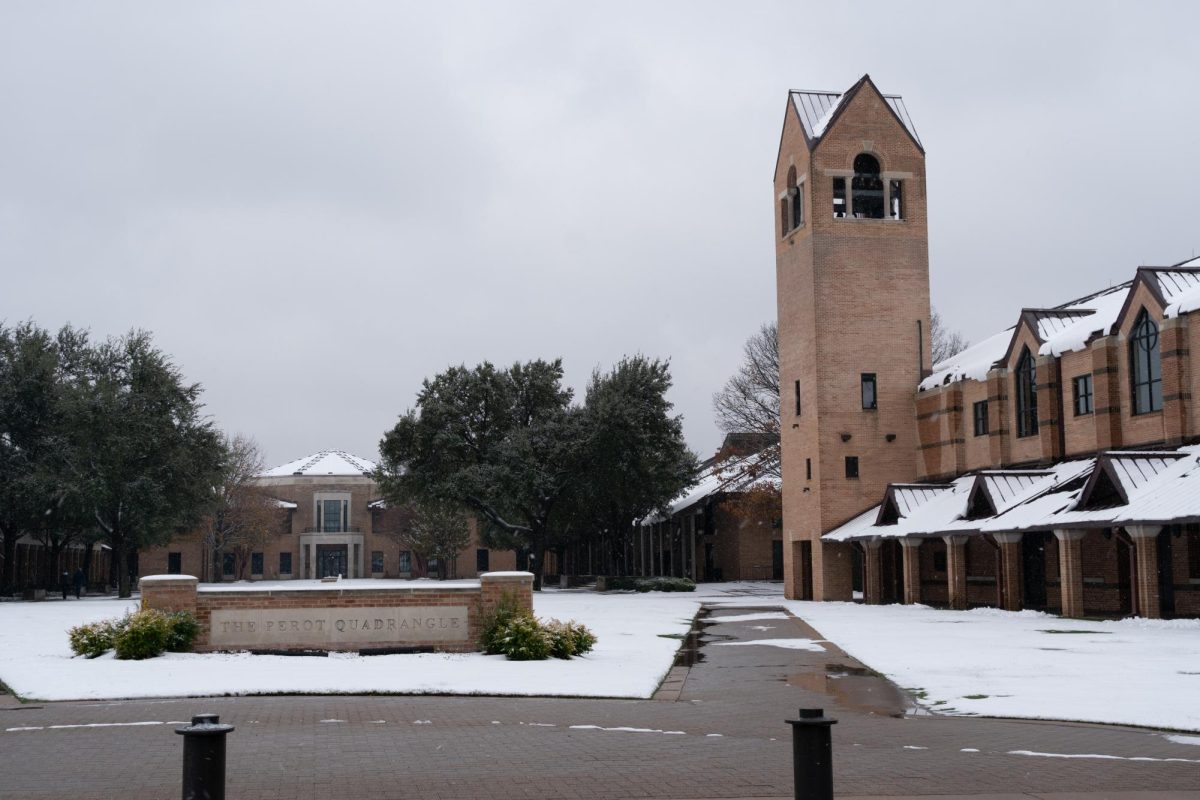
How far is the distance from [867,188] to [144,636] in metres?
35.4

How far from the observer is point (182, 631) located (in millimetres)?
19906

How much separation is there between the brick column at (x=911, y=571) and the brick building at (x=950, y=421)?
0.05 meters

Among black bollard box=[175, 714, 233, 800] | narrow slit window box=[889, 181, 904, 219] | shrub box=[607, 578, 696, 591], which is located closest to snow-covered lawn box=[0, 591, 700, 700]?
A: black bollard box=[175, 714, 233, 800]

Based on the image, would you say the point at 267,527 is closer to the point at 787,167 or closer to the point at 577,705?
the point at 787,167

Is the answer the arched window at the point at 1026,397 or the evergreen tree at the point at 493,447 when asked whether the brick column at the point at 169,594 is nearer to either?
the arched window at the point at 1026,397

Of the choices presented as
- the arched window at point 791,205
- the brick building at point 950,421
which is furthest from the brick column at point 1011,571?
the arched window at point 791,205

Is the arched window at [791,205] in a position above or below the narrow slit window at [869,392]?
above

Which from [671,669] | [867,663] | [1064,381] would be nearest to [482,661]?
[671,669]

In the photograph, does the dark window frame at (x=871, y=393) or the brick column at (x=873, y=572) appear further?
the dark window frame at (x=871, y=393)

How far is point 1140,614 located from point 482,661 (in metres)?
16.3

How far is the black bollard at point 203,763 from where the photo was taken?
592 centimetres

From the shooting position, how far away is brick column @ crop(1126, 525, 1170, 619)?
27.0 metres

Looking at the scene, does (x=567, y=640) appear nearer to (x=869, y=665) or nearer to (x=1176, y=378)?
(x=869, y=665)

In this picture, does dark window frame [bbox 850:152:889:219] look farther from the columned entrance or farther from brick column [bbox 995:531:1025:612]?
the columned entrance
